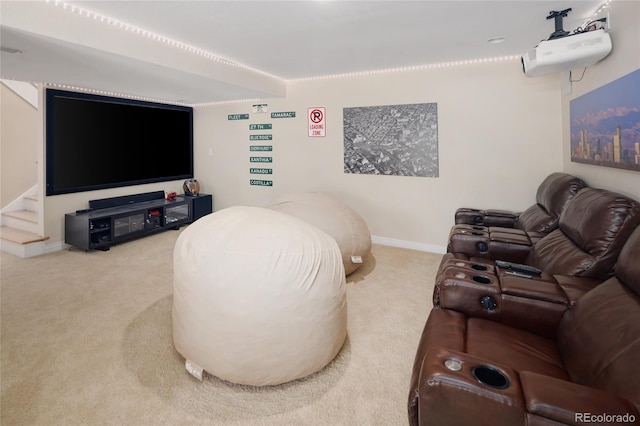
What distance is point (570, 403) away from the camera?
38.5 inches

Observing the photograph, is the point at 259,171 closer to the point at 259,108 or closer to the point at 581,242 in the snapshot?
the point at 259,108

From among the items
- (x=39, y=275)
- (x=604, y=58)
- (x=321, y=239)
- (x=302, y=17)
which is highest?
(x=302, y=17)

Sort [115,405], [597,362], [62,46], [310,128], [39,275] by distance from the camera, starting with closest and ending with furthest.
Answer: [597,362], [115,405], [62,46], [39,275], [310,128]

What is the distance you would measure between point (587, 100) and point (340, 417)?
317 centimetres

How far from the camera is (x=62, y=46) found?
283 centimetres

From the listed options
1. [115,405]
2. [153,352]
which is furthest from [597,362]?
[153,352]

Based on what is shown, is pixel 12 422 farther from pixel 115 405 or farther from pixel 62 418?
pixel 115 405

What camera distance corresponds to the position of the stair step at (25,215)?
491cm

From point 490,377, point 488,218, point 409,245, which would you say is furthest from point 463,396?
A: point 409,245

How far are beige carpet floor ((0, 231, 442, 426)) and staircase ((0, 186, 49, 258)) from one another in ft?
2.76

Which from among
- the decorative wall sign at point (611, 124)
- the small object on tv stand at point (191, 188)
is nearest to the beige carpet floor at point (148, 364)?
the decorative wall sign at point (611, 124)

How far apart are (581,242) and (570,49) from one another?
153cm

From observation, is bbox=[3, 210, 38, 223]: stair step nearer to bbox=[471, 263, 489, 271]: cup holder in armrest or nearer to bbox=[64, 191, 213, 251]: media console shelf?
bbox=[64, 191, 213, 251]: media console shelf

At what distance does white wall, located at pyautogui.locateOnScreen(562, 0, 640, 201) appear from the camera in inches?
85.7
